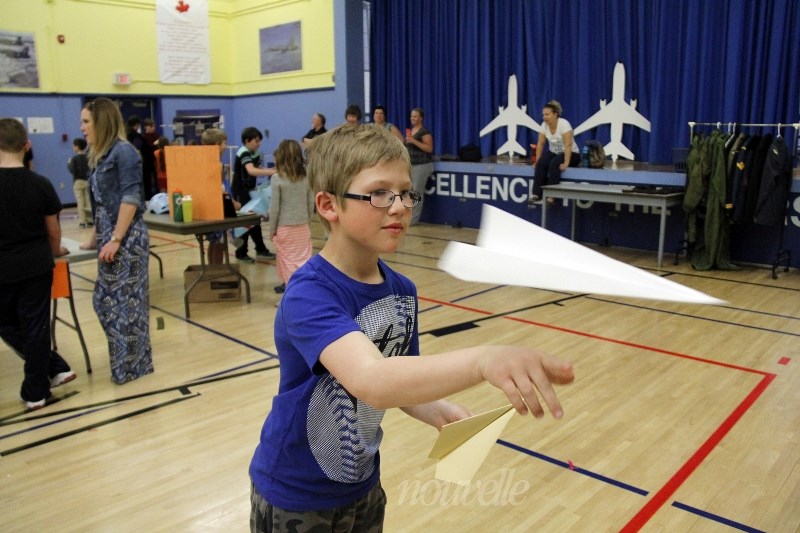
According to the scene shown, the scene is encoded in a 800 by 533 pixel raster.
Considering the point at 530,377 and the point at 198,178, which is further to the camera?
the point at 198,178

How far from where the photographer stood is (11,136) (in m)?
3.51

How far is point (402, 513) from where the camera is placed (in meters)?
2.81

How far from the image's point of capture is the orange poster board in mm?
5608

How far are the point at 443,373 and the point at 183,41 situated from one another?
15321 mm

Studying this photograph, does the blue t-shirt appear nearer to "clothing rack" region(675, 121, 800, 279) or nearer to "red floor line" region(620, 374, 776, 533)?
"red floor line" region(620, 374, 776, 533)

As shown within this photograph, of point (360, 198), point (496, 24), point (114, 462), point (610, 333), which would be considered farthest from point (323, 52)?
point (360, 198)

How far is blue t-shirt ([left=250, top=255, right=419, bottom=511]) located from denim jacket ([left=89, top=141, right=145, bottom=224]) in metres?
2.80

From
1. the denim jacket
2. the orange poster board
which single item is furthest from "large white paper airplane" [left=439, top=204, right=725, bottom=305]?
the orange poster board

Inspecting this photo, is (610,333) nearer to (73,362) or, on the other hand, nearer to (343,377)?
(73,362)

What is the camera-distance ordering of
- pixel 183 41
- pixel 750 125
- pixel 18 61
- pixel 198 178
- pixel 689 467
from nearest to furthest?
pixel 689 467
pixel 198 178
pixel 750 125
pixel 18 61
pixel 183 41

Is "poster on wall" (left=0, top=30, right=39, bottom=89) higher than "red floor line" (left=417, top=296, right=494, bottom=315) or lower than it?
higher

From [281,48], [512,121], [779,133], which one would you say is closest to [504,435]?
[779,133]

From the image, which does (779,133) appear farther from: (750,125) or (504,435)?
(504,435)

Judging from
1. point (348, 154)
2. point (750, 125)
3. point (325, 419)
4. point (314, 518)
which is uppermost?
point (750, 125)
